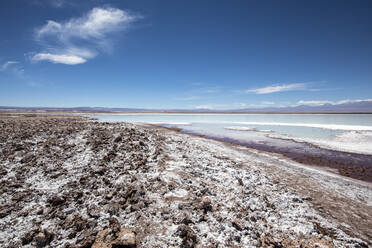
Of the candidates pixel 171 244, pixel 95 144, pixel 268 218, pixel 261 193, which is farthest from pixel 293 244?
pixel 95 144

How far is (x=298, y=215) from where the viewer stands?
4.69 meters

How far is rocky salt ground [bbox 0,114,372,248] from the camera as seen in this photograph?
3.58 metres

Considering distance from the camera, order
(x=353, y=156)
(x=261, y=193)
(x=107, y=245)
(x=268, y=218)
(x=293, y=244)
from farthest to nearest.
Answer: (x=353, y=156), (x=261, y=193), (x=268, y=218), (x=293, y=244), (x=107, y=245)

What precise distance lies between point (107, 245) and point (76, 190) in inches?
97.3

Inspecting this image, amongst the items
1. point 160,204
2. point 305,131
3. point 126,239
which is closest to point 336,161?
point 160,204

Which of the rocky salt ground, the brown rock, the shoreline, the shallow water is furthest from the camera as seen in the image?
the shallow water

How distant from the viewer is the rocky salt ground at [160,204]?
3.58 metres

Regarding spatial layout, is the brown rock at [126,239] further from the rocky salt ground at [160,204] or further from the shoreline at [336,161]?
the shoreline at [336,161]

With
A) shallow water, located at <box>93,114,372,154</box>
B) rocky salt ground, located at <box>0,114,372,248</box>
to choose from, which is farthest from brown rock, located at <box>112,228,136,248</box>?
shallow water, located at <box>93,114,372,154</box>

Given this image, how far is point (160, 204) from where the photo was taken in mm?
4578

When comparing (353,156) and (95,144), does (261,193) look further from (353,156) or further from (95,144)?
(353,156)

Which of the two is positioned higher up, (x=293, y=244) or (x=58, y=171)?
(x=58, y=171)

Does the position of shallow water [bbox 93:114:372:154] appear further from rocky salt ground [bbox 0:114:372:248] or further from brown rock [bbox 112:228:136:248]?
brown rock [bbox 112:228:136:248]

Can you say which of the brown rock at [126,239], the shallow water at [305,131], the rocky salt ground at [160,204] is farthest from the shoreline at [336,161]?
the brown rock at [126,239]
